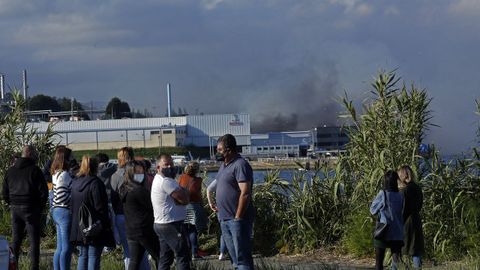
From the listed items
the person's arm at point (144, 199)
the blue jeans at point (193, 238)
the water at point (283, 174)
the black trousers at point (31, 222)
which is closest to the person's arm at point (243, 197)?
the person's arm at point (144, 199)

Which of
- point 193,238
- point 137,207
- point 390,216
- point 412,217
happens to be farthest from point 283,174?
point 137,207

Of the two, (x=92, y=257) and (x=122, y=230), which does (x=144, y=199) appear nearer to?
(x=92, y=257)

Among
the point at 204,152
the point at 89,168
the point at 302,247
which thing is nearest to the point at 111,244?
the point at 89,168

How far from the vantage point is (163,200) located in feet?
34.4

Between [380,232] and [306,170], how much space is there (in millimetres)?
4681

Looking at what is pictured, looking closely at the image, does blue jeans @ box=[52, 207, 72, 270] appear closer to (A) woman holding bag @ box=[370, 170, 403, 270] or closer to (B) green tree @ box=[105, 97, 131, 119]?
(A) woman holding bag @ box=[370, 170, 403, 270]

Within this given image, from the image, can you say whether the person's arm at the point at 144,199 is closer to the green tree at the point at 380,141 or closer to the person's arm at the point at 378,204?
the person's arm at the point at 378,204

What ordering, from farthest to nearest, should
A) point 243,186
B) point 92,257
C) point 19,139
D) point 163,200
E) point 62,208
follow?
point 19,139, point 62,208, point 92,257, point 163,200, point 243,186

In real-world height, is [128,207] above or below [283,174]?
below

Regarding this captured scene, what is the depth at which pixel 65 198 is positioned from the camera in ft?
39.5

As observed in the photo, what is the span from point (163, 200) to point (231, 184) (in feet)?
2.90

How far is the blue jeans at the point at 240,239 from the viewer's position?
10.2 metres

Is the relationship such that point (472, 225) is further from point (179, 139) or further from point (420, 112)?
point (179, 139)

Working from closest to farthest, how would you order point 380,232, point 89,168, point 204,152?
1. point 89,168
2. point 380,232
3. point 204,152
